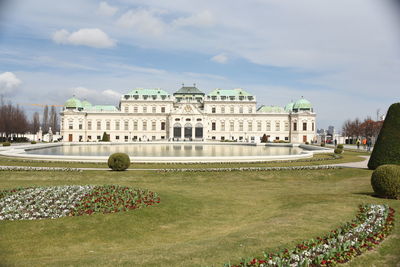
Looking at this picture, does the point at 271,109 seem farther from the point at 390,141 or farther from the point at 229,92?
the point at 390,141

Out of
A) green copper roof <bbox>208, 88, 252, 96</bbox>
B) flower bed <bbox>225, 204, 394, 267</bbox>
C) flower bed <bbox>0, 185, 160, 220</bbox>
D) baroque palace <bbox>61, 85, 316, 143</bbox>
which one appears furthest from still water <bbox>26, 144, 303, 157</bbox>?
green copper roof <bbox>208, 88, 252, 96</bbox>

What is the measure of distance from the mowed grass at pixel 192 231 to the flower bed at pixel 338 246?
0.95 ft

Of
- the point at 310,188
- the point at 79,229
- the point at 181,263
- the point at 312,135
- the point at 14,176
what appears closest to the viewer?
the point at 181,263

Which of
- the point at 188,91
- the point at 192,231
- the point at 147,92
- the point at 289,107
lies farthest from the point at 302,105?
the point at 192,231

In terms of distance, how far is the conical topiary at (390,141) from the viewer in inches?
808

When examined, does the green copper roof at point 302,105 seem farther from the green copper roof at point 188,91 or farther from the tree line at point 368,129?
the green copper roof at point 188,91

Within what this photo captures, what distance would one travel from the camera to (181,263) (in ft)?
23.8

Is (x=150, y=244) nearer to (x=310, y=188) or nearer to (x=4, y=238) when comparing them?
(x=4, y=238)

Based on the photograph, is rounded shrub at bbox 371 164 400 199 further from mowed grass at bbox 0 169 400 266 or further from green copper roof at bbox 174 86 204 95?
green copper roof at bbox 174 86 204 95

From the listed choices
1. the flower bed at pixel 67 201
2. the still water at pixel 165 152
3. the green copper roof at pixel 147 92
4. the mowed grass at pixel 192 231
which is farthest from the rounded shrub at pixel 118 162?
the green copper roof at pixel 147 92

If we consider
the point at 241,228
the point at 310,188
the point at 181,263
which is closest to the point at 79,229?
the point at 181,263

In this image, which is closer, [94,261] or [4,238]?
[94,261]

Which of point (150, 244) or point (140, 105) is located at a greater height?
point (140, 105)

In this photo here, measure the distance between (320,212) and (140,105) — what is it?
87.2m
